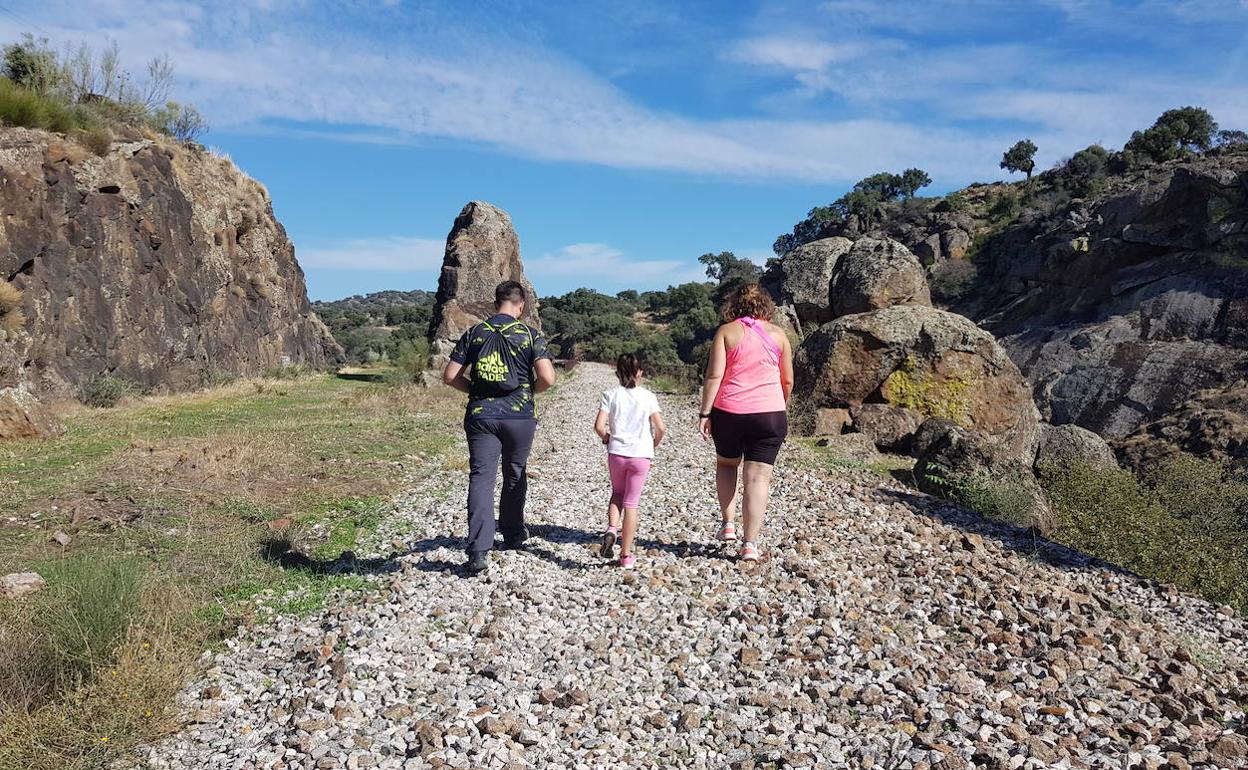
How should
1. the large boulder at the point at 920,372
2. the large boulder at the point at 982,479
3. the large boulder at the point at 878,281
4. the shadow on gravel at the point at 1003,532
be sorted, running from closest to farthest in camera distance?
1. the shadow on gravel at the point at 1003,532
2. the large boulder at the point at 982,479
3. the large boulder at the point at 920,372
4. the large boulder at the point at 878,281

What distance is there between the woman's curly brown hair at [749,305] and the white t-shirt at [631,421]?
1.02 m

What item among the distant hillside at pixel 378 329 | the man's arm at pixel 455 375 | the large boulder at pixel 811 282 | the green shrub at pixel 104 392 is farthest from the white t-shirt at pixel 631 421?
the distant hillside at pixel 378 329

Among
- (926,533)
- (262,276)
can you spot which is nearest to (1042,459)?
(926,533)

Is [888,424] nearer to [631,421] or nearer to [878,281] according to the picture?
[878,281]

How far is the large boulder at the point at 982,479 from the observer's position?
31.4 ft

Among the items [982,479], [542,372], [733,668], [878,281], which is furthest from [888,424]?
[733,668]

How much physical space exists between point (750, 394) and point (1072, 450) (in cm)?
936

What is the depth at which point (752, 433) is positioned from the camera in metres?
6.53

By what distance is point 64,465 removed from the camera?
10.3m

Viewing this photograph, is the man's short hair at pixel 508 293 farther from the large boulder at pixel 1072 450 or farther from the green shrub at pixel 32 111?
the green shrub at pixel 32 111

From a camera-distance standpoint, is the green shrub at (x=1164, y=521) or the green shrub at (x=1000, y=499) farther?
the green shrub at (x=1000, y=499)

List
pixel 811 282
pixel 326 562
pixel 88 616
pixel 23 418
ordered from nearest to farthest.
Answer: pixel 88 616
pixel 326 562
pixel 23 418
pixel 811 282

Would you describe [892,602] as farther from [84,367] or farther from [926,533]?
[84,367]

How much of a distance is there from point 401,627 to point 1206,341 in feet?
55.5
